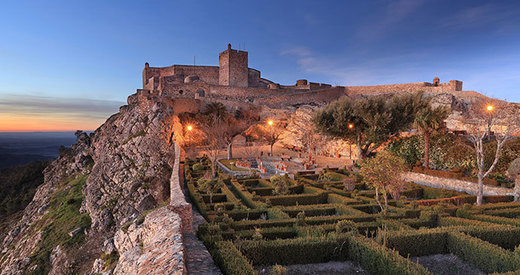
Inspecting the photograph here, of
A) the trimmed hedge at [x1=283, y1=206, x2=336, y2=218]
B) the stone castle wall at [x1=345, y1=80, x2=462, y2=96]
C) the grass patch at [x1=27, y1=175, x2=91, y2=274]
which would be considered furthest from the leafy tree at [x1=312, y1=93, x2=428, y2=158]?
the grass patch at [x1=27, y1=175, x2=91, y2=274]

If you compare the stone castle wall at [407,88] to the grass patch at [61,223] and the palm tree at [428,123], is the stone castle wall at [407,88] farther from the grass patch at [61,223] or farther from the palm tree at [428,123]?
the grass patch at [61,223]

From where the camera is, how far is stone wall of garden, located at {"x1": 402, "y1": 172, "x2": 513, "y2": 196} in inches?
655

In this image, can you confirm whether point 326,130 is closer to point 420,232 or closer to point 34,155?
point 420,232

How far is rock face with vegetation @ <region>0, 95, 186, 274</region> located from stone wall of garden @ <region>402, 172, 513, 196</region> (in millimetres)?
18517

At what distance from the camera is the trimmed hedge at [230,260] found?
6.40 meters

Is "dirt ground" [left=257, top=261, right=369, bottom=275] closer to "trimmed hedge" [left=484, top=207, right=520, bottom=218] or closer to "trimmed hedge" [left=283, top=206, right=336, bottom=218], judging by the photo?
"trimmed hedge" [left=283, top=206, right=336, bottom=218]

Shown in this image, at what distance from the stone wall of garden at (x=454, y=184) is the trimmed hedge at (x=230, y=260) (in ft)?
54.2

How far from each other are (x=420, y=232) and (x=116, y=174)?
107 ft

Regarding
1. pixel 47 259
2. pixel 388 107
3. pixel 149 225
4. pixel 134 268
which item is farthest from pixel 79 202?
pixel 388 107

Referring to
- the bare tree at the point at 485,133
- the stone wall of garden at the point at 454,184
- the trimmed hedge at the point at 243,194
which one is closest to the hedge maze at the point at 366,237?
the trimmed hedge at the point at 243,194

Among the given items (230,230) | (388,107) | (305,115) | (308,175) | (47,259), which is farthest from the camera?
(305,115)

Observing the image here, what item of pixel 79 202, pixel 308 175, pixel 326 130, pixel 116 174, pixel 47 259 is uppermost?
pixel 326 130

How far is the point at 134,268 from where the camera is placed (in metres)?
6.67

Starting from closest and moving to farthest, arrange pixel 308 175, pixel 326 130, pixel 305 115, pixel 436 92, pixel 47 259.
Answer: pixel 308 175 < pixel 47 259 < pixel 326 130 < pixel 305 115 < pixel 436 92
